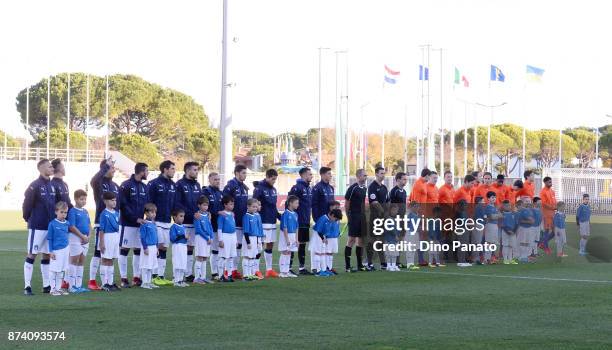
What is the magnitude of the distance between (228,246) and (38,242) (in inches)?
141

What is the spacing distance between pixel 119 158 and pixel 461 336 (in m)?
77.1

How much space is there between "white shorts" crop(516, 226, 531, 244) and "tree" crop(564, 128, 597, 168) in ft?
331

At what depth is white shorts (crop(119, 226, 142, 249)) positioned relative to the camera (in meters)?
16.6

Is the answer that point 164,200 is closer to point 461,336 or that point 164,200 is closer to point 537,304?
point 537,304

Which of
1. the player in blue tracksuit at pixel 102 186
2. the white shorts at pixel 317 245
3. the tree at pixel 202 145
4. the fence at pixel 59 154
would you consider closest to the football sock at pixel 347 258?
the white shorts at pixel 317 245

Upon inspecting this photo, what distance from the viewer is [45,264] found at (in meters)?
15.4

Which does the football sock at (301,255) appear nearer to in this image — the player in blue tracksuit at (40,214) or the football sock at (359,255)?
the football sock at (359,255)

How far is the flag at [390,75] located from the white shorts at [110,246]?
55545 millimetres

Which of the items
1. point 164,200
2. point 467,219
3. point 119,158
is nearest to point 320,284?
point 164,200

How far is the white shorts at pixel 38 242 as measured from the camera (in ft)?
50.0

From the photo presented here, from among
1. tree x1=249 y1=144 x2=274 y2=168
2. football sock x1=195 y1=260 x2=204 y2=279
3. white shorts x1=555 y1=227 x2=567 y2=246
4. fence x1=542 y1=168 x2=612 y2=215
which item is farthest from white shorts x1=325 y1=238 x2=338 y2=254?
tree x1=249 y1=144 x2=274 y2=168

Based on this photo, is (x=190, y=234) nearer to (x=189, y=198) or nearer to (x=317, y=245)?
(x=189, y=198)

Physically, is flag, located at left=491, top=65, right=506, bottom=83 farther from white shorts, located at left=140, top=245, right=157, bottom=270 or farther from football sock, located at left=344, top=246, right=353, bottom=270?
white shorts, located at left=140, top=245, right=157, bottom=270

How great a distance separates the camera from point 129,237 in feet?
54.4
